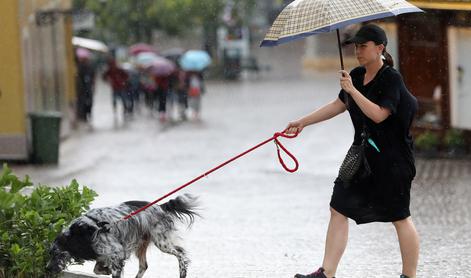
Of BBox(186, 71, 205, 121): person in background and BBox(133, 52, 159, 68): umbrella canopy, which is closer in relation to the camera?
BBox(186, 71, 205, 121): person in background

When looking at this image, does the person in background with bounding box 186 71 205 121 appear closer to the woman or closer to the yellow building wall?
the yellow building wall

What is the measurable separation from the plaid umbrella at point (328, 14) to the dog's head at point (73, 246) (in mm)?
1771

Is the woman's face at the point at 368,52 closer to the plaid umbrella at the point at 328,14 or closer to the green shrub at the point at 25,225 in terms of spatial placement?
the plaid umbrella at the point at 328,14

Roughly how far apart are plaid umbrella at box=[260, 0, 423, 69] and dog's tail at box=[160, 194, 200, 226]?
1215 millimetres

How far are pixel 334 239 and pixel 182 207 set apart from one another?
106 centimetres

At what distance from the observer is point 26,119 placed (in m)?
18.9

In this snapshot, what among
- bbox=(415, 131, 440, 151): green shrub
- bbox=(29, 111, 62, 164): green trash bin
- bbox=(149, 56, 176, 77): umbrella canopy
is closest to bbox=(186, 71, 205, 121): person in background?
bbox=(149, 56, 176, 77): umbrella canopy

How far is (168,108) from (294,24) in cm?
2281

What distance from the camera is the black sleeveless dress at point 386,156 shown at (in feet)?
22.1

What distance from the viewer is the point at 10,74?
18.6m

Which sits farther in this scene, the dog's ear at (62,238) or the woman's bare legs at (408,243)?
the dog's ear at (62,238)

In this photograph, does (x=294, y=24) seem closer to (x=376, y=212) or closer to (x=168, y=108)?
(x=376, y=212)

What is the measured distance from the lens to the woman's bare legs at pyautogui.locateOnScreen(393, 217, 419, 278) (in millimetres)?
6883

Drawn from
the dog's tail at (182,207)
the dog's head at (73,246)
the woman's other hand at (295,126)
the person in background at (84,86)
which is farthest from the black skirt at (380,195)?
the person in background at (84,86)
